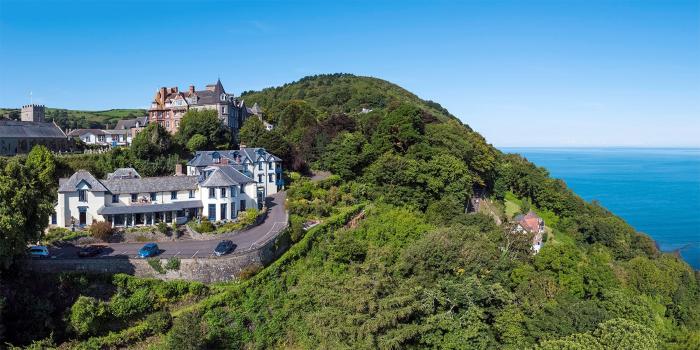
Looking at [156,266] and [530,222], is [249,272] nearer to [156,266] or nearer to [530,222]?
[156,266]

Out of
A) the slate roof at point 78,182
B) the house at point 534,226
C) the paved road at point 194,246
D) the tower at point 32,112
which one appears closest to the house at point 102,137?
the tower at point 32,112

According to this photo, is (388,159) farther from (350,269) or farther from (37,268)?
(37,268)

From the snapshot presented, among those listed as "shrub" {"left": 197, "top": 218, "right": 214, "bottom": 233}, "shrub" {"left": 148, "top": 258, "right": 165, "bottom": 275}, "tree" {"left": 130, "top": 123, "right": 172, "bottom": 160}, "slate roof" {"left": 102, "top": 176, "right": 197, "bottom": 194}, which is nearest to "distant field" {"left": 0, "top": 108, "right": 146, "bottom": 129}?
"tree" {"left": 130, "top": 123, "right": 172, "bottom": 160}

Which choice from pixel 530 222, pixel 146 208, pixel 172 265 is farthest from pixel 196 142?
pixel 530 222

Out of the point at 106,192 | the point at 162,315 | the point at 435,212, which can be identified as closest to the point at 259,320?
the point at 162,315

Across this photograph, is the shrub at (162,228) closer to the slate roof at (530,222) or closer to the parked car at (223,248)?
the parked car at (223,248)

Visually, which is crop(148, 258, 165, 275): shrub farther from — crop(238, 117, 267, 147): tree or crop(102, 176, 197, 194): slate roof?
crop(238, 117, 267, 147): tree
